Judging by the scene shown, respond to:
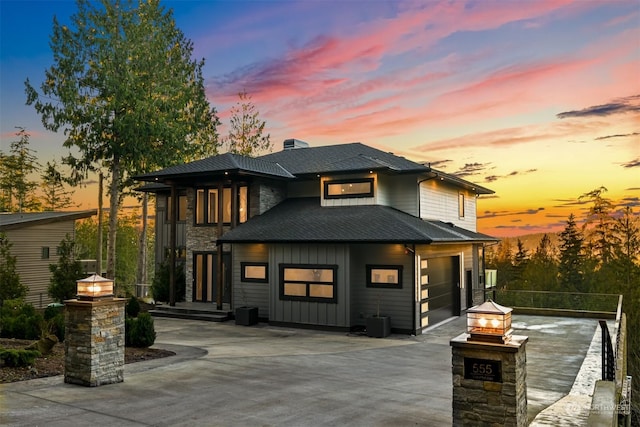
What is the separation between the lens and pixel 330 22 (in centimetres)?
1884

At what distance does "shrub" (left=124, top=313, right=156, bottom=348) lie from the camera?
37.5ft

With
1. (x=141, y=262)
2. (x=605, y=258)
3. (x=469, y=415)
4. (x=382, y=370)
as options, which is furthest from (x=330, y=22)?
(x=605, y=258)

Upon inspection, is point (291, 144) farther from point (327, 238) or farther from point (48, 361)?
point (48, 361)

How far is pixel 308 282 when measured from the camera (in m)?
15.9

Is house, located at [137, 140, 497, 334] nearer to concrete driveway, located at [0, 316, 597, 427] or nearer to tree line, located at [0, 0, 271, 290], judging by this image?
concrete driveway, located at [0, 316, 597, 427]

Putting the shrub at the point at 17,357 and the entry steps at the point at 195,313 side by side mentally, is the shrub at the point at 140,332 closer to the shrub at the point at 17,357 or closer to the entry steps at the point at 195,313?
the shrub at the point at 17,357

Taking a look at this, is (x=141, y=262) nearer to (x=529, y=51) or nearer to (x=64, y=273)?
(x=64, y=273)

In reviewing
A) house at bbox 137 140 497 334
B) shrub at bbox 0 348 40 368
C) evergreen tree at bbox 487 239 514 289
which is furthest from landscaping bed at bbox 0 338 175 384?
evergreen tree at bbox 487 239 514 289

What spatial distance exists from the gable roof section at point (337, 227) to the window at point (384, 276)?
1.22 m

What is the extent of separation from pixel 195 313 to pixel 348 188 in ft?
24.9

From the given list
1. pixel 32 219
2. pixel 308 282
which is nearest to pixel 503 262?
pixel 308 282

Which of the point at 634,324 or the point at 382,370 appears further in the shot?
the point at 634,324

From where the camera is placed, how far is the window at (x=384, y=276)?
15.1 m

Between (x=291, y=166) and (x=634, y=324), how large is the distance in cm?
2367
